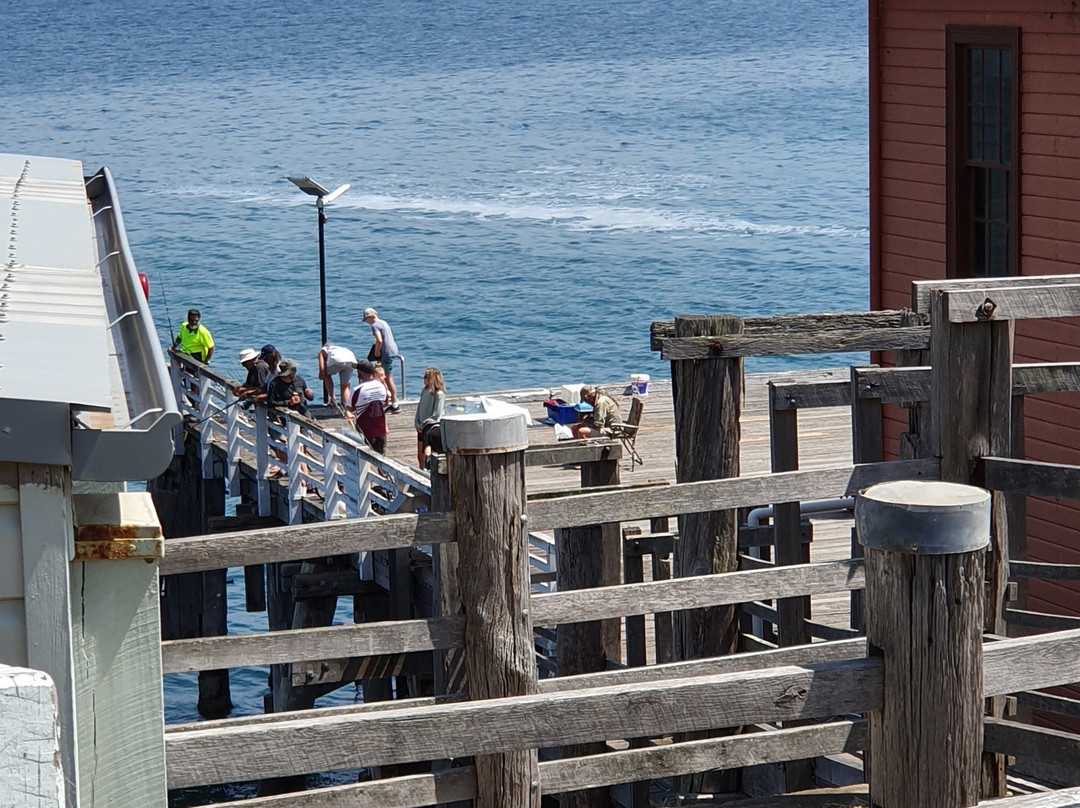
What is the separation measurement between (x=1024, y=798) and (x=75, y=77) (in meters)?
153

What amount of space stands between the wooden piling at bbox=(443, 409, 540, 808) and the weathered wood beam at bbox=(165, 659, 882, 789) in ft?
4.34

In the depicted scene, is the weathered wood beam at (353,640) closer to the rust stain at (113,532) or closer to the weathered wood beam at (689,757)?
the weathered wood beam at (689,757)

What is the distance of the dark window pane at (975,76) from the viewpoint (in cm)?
1227

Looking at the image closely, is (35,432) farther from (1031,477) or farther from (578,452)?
(578,452)

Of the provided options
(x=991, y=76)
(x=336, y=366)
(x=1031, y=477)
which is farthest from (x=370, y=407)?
(x=1031, y=477)

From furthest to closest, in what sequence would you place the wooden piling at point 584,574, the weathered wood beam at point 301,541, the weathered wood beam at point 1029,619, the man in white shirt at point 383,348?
the man in white shirt at point 383,348 < the wooden piling at point 584,574 < the weathered wood beam at point 1029,619 < the weathered wood beam at point 301,541

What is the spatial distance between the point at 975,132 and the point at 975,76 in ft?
1.36

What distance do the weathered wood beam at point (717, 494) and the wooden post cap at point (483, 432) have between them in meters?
0.58

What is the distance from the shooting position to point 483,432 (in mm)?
5242

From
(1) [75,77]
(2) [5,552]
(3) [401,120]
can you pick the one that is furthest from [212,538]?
(1) [75,77]

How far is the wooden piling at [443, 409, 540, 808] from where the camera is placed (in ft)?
17.4

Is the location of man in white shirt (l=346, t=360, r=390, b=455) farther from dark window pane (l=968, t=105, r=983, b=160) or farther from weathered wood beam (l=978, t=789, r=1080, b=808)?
weathered wood beam (l=978, t=789, r=1080, b=808)

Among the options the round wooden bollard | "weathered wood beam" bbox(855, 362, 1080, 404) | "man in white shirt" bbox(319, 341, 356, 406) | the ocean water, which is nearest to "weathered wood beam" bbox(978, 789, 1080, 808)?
the round wooden bollard

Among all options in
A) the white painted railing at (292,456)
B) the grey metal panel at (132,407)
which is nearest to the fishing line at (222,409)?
the white painted railing at (292,456)
